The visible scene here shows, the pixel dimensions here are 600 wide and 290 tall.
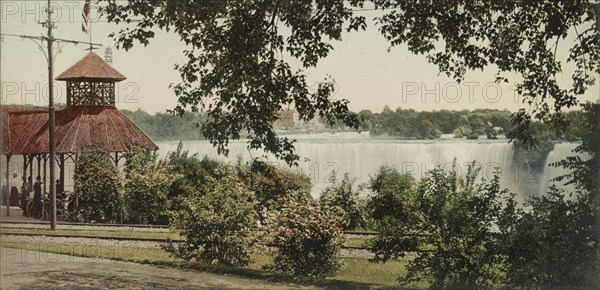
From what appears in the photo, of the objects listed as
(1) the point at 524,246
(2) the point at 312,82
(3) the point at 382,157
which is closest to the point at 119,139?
(2) the point at 312,82

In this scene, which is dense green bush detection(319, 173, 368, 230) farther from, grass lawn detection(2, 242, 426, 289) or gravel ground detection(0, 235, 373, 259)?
gravel ground detection(0, 235, 373, 259)

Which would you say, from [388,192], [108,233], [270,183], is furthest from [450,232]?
[108,233]

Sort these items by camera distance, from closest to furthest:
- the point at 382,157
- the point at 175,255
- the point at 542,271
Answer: the point at 542,271
the point at 382,157
the point at 175,255

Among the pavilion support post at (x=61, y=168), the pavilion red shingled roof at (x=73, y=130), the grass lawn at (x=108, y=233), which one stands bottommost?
the grass lawn at (x=108, y=233)

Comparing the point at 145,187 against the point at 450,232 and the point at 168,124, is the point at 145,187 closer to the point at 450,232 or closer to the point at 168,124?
the point at 168,124

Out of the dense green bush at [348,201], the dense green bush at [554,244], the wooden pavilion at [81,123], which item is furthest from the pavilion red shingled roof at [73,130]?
the dense green bush at [554,244]

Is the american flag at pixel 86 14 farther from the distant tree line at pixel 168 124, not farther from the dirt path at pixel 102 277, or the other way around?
the dirt path at pixel 102 277

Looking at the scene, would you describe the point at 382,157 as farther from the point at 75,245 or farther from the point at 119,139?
the point at 75,245

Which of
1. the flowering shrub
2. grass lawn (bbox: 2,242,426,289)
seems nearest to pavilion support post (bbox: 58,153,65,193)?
grass lawn (bbox: 2,242,426,289)
